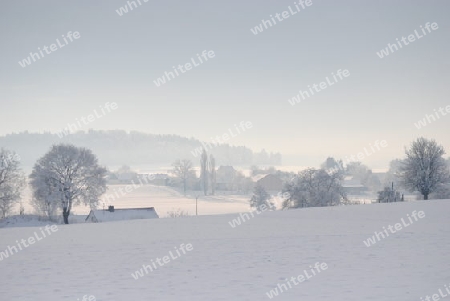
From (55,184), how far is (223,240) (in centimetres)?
3295

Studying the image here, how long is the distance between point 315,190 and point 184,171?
173 ft

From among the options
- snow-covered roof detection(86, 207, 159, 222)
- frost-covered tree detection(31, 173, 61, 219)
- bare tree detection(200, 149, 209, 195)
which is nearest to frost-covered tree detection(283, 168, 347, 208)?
snow-covered roof detection(86, 207, 159, 222)

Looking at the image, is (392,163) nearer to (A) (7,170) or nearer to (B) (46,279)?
(A) (7,170)

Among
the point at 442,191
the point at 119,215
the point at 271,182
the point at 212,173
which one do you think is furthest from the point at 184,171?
the point at 442,191

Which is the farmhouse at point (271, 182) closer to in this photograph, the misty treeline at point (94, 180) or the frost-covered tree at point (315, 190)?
the misty treeline at point (94, 180)

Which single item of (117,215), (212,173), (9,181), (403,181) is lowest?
(403,181)

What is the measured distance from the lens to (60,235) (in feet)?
88.6

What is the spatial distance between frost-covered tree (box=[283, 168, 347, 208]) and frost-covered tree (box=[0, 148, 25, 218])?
39.0 meters

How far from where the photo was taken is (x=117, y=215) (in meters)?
53.5

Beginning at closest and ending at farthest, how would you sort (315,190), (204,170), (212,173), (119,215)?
(119,215)
(315,190)
(204,170)
(212,173)

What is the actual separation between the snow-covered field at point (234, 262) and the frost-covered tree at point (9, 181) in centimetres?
2516

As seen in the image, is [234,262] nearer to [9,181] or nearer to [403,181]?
[9,181]

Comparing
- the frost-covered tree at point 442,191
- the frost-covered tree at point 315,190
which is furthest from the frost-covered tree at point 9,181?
the frost-covered tree at point 442,191

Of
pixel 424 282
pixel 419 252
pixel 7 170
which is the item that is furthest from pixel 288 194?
pixel 424 282
